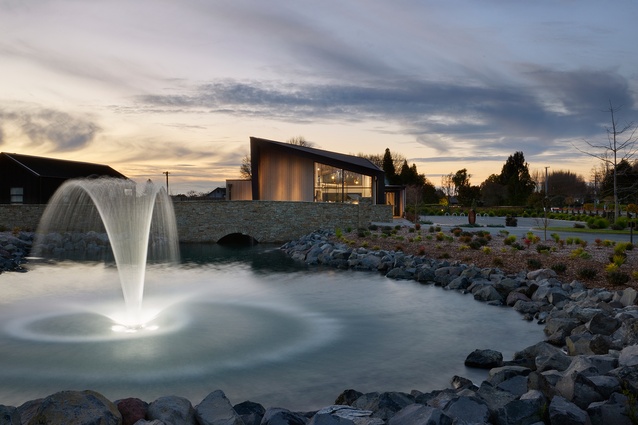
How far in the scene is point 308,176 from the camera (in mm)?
40156

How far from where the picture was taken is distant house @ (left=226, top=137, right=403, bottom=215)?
131 feet

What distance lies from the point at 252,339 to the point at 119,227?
22.9 ft

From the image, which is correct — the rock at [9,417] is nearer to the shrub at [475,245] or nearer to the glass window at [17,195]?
the shrub at [475,245]

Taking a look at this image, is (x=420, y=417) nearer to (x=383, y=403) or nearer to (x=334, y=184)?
(x=383, y=403)

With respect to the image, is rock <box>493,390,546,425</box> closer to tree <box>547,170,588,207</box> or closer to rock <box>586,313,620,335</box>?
rock <box>586,313,620,335</box>

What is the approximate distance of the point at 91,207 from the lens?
37.8m

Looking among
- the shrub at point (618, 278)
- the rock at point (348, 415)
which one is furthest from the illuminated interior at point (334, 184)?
the rock at point (348, 415)

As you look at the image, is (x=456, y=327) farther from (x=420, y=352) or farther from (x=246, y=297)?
(x=246, y=297)

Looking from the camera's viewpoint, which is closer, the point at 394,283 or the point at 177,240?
the point at 394,283

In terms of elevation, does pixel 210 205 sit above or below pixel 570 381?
above

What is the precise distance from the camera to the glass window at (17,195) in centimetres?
4425

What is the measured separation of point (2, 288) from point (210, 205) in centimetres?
1870

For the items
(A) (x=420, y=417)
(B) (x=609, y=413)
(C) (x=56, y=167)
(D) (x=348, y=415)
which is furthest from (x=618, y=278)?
(C) (x=56, y=167)

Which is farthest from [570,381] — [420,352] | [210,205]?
[210,205]
